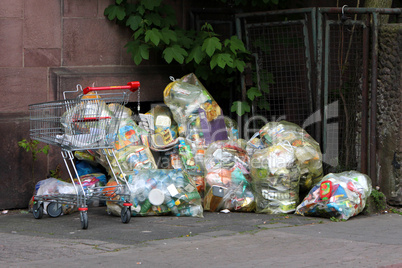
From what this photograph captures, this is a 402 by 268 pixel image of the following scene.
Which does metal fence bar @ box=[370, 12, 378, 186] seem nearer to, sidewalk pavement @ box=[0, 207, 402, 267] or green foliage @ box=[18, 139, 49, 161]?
sidewalk pavement @ box=[0, 207, 402, 267]

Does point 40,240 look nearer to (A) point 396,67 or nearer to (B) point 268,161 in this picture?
(B) point 268,161

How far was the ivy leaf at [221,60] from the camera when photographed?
8.09 metres

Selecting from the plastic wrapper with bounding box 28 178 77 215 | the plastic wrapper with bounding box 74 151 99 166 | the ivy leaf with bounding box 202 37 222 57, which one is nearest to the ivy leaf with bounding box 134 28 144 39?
the ivy leaf with bounding box 202 37 222 57

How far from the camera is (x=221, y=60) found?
8.10 metres

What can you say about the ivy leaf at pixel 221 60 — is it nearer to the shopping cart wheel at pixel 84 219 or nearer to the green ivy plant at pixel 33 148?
the green ivy plant at pixel 33 148

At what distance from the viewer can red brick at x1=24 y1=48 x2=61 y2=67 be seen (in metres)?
7.84

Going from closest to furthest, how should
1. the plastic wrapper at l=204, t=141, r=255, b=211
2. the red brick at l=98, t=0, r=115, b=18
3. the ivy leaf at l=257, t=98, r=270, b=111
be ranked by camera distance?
1. the plastic wrapper at l=204, t=141, r=255, b=211
2. the red brick at l=98, t=0, r=115, b=18
3. the ivy leaf at l=257, t=98, r=270, b=111

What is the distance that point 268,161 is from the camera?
735 centimetres

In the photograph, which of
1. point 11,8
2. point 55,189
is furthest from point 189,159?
point 11,8

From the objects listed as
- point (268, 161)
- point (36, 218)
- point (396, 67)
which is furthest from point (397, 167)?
point (36, 218)

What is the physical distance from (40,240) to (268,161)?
112 inches

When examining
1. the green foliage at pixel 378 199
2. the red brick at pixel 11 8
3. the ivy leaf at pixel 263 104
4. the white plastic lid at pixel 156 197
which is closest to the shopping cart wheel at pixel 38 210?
the white plastic lid at pixel 156 197

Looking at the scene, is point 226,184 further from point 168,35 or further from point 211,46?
point 168,35

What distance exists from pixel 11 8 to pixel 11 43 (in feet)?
1.43
